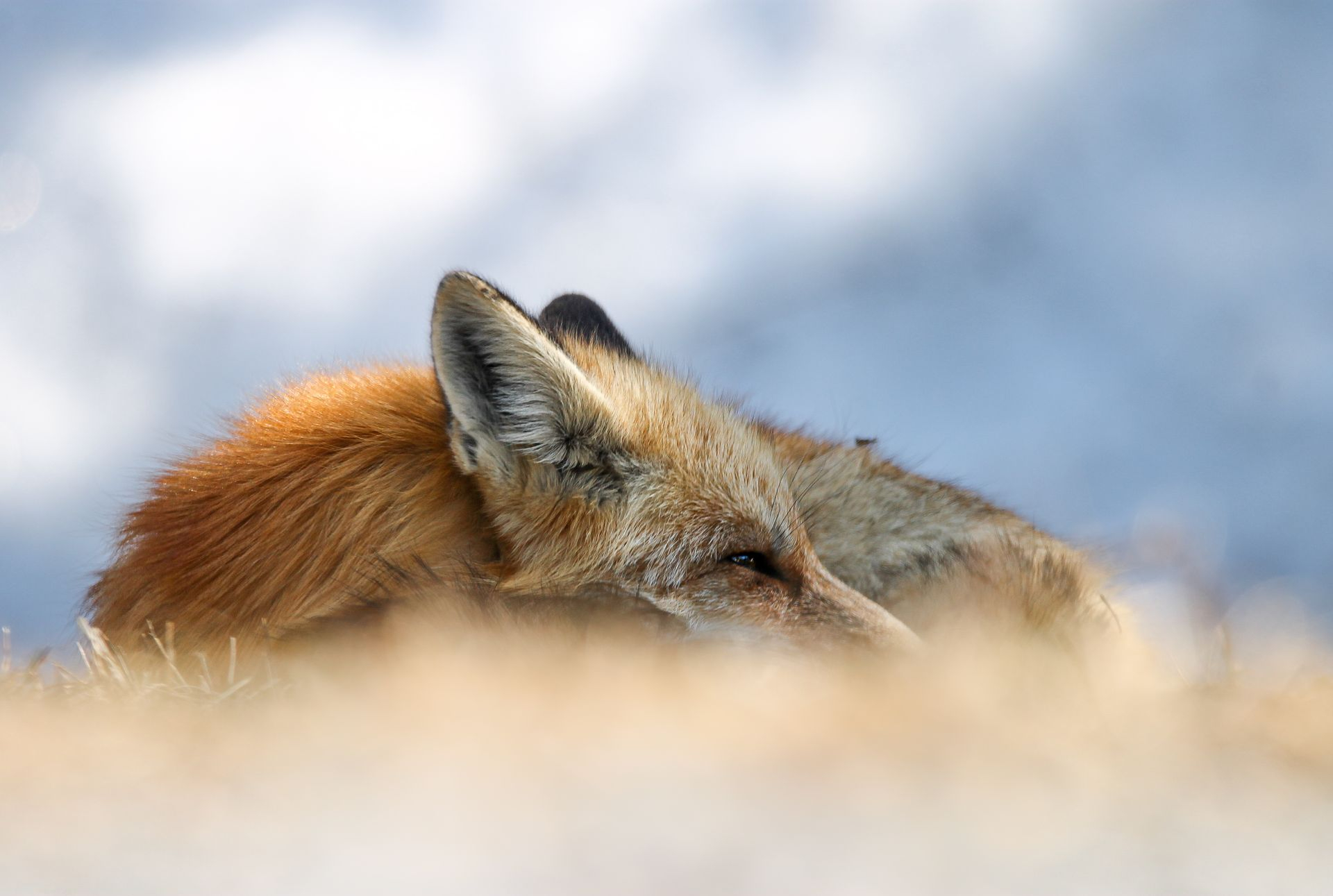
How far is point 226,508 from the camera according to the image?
229 centimetres

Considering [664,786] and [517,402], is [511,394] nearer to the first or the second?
[517,402]

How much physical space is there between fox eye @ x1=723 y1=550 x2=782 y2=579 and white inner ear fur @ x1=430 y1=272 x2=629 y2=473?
1.39 ft

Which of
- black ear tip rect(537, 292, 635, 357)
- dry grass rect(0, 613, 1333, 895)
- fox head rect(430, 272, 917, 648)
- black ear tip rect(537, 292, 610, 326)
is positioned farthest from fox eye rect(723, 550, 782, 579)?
black ear tip rect(537, 292, 610, 326)

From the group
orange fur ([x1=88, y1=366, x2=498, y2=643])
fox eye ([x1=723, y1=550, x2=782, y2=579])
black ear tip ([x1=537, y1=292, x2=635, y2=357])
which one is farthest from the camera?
black ear tip ([x1=537, y1=292, x2=635, y2=357])

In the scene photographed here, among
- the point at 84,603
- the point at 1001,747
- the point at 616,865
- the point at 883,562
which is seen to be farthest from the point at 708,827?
the point at 84,603

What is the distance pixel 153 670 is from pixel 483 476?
769mm

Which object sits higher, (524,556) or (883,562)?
(883,562)

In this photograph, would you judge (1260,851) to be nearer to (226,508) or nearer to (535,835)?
(535,835)

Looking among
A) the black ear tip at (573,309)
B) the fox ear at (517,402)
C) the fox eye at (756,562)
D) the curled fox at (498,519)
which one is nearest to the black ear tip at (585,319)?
the black ear tip at (573,309)

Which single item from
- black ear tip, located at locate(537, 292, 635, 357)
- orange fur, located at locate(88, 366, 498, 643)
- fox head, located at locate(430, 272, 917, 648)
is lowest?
orange fur, located at locate(88, 366, 498, 643)

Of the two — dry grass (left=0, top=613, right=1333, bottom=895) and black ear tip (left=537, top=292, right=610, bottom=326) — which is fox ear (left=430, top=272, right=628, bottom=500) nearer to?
dry grass (left=0, top=613, right=1333, bottom=895)

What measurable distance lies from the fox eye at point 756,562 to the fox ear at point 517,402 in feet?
1.14

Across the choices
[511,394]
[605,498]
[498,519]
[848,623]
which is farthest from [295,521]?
[848,623]

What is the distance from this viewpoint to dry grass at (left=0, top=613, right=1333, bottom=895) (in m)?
0.87
